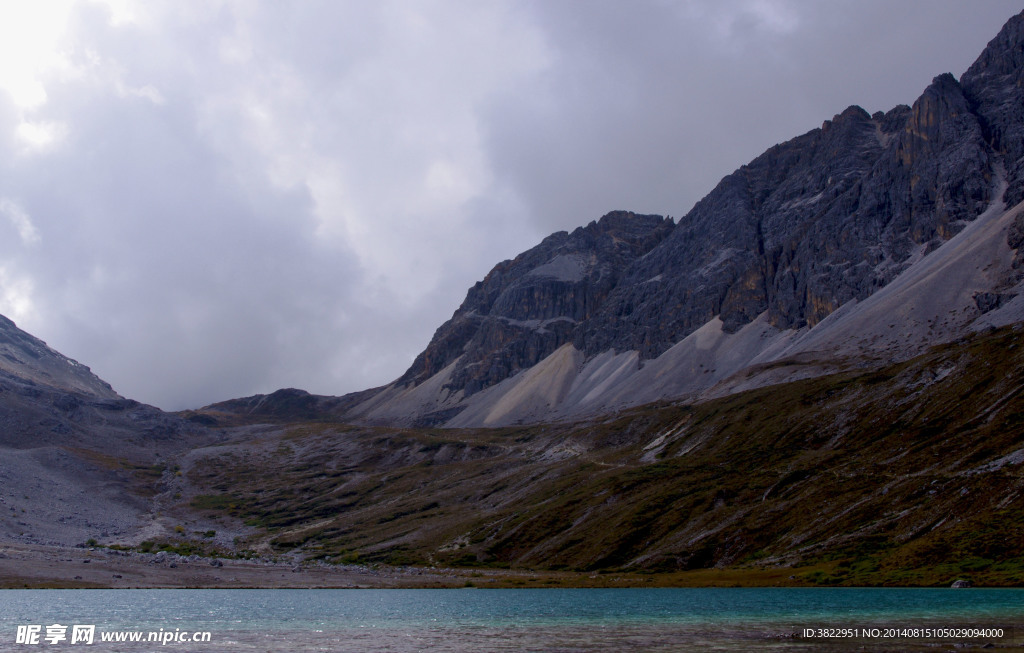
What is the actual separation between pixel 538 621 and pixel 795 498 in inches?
3077

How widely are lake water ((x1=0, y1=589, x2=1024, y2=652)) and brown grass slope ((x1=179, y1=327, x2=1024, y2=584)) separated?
709 inches

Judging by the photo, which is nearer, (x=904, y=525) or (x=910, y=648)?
(x=910, y=648)

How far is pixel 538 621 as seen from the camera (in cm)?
5872

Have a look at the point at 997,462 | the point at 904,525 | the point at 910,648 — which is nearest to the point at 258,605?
the point at 910,648

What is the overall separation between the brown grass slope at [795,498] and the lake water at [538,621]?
1800 centimetres

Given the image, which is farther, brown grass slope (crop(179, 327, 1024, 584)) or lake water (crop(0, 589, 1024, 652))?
brown grass slope (crop(179, 327, 1024, 584))

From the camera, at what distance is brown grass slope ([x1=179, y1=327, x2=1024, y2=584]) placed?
87562mm

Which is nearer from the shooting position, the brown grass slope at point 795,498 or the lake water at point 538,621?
the lake water at point 538,621

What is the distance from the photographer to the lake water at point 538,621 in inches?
1682

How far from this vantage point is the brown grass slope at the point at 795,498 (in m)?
87.6

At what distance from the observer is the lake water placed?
42719 mm

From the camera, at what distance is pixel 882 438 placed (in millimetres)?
132875

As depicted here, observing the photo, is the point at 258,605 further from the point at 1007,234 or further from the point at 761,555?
the point at 1007,234

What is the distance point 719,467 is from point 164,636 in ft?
419
